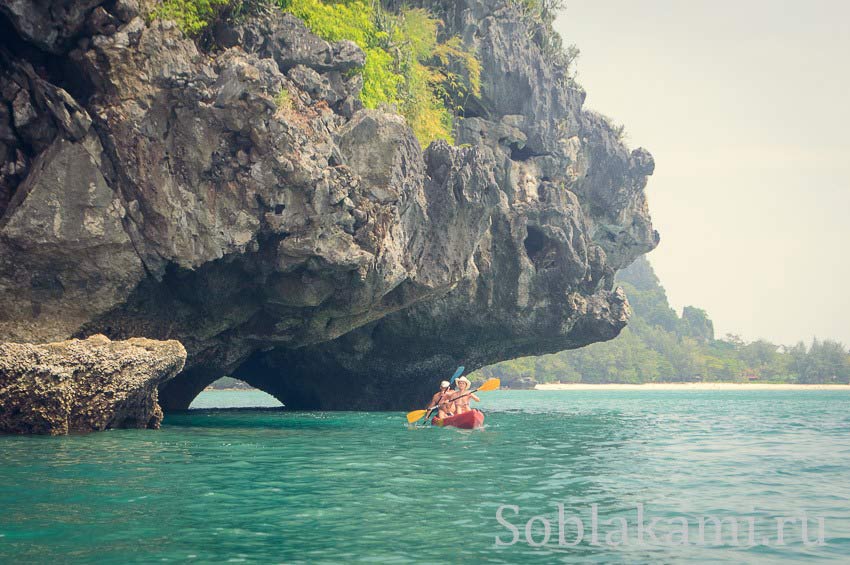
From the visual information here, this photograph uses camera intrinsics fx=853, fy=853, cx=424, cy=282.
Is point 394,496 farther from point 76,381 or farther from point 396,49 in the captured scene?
point 396,49

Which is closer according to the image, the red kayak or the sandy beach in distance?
the red kayak

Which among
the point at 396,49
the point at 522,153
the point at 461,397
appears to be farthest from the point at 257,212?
the point at 522,153

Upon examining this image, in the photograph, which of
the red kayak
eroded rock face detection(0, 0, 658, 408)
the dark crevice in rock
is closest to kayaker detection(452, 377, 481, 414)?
the red kayak

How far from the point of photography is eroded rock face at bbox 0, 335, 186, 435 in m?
15.9

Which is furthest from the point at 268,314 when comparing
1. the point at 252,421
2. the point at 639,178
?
the point at 639,178

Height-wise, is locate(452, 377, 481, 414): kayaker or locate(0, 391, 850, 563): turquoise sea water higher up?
locate(452, 377, 481, 414): kayaker

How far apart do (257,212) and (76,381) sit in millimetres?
5368

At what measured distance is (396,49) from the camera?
25656mm

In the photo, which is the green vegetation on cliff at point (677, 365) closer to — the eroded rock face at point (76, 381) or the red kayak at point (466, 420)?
the red kayak at point (466, 420)

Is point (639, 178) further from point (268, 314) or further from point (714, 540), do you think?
point (714, 540)

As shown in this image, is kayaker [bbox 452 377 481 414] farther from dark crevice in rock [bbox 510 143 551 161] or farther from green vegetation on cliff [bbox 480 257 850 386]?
green vegetation on cliff [bbox 480 257 850 386]

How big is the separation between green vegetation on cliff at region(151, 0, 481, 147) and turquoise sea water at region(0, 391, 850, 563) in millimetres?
9725

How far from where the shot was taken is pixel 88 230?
58.3 ft

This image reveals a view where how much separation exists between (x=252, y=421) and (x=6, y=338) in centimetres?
789
